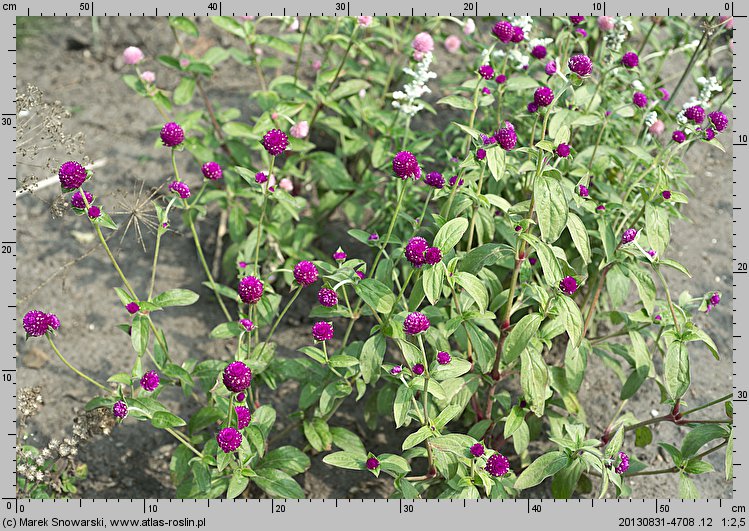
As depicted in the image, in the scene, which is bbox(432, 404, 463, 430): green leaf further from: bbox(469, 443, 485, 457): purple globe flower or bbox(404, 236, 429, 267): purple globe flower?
bbox(404, 236, 429, 267): purple globe flower

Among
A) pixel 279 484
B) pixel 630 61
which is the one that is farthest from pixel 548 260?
pixel 279 484

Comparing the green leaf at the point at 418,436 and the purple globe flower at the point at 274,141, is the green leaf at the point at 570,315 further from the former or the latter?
the purple globe flower at the point at 274,141

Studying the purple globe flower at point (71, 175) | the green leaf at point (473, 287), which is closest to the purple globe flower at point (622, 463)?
the green leaf at point (473, 287)

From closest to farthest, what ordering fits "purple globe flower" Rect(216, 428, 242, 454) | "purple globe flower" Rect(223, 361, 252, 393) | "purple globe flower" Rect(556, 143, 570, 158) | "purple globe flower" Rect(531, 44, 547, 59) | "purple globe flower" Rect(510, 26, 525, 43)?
"purple globe flower" Rect(223, 361, 252, 393) → "purple globe flower" Rect(216, 428, 242, 454) → "purple globe flower" Rect(556, 143, 570, 158) → "purple globe flower" Rect(510, 26, 525, 43) → "purple globe flower" Rect(531, 44, 547, 59)

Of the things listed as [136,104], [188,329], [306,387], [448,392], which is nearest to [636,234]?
[448,392]

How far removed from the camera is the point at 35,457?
3188 mm

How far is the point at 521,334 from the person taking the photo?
286 centimetres

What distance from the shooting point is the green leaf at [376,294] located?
284 cm

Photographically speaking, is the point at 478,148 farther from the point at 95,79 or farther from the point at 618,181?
the point at 95,79

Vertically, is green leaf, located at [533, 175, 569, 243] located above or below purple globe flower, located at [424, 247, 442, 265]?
above

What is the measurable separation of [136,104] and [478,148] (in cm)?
309

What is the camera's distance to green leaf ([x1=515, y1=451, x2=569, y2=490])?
2.97 meters

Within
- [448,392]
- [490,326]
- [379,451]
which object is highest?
[490,326]

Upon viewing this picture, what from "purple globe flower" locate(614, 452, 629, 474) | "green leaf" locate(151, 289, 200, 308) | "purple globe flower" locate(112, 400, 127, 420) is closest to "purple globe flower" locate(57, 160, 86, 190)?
"green leaf" locate(151, 289, 200, 308)
